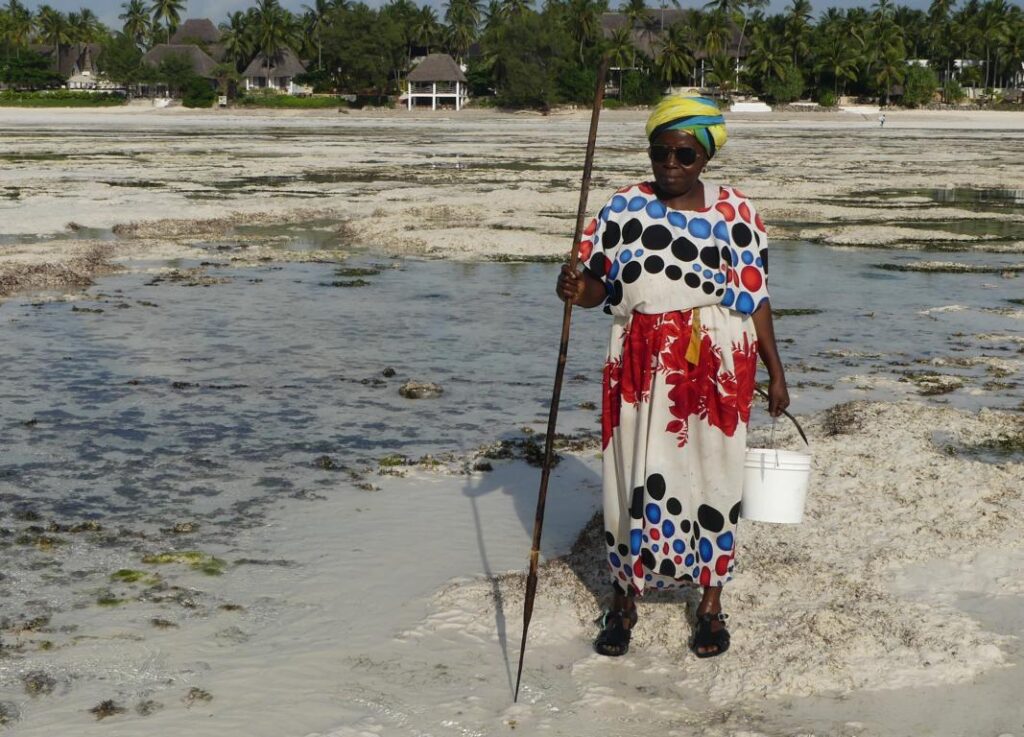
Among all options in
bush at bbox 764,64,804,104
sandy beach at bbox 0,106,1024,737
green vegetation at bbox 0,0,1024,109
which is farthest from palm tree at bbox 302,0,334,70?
sandy beach at bbox 0,106,1024,737

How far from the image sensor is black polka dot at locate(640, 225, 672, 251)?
12.4 feet

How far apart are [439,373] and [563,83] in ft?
259

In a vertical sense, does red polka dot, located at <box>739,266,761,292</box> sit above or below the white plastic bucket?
above

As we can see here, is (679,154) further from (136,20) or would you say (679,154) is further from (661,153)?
(136,20)

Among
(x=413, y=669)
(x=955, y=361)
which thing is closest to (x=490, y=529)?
(x=413, y=669)

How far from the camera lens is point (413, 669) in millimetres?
4055

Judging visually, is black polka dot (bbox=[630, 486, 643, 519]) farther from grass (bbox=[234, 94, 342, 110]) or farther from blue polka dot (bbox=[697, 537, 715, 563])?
grass (bbox=[234, 94, 342, 110])

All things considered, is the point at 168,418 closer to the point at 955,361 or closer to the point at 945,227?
the point at 955,361

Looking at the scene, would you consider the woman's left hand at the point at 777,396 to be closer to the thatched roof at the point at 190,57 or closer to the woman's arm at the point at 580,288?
the woman's arm at the point at 580,288

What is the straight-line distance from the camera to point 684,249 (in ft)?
12.4

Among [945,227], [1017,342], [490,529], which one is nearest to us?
[490,529]

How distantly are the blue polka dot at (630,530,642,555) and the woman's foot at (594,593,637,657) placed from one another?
0.74ft

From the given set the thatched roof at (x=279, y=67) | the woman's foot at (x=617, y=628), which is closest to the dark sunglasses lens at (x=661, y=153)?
the woman's foot at (x=617, y=628)

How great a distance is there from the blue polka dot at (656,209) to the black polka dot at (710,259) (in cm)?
17
